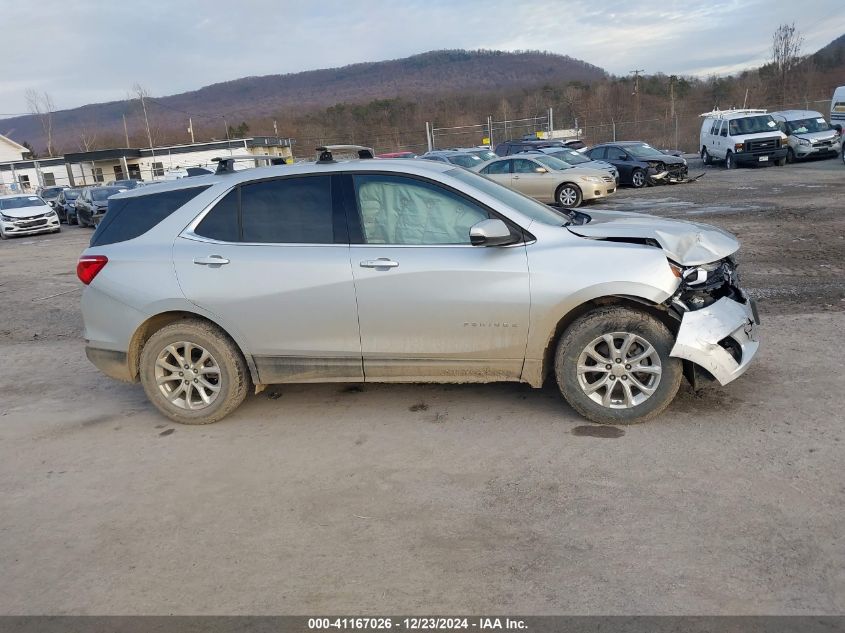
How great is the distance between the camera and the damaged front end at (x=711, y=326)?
4.34 m

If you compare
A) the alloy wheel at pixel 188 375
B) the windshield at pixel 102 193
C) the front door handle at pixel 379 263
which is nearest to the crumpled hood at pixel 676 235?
the front door handle at pixel 379 263

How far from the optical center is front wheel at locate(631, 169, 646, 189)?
904 inches

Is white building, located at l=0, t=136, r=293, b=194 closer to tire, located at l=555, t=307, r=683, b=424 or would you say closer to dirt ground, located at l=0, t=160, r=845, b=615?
dirt ground, located at l=0, t=160, r=845, b=615

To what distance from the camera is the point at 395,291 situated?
4637mm

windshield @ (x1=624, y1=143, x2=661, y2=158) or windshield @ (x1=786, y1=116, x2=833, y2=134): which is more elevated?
windshield @ (x1=786, y1=116, x2=833, y2=134)

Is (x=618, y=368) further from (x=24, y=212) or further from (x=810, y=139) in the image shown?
(x=810, y=139)

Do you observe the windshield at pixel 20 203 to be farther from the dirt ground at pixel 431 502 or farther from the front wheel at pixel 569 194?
the dirt ground at pixel 431 502

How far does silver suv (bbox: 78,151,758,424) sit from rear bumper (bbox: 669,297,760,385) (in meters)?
0.01

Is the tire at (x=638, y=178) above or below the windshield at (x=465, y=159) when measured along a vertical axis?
below

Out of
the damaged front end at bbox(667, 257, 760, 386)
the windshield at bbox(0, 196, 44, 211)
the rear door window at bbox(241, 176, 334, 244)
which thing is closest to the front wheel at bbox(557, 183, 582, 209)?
the damaged front end at bbox(667, 257, 760, 386)

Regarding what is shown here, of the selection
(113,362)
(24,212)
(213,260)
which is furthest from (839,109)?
(24,212)

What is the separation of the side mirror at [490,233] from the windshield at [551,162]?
15134 mm

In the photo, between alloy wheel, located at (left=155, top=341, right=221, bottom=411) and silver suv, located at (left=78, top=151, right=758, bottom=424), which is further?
alloy wheel, located at (left=155, top=341, right=221, bottom=411)

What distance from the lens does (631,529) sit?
11.2 ft
